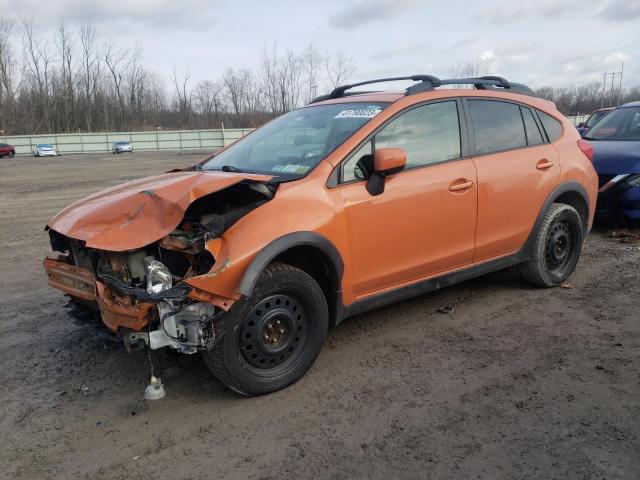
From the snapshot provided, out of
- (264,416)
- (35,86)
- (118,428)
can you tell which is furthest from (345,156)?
(35,86)

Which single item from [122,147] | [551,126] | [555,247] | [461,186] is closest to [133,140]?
[122,147]

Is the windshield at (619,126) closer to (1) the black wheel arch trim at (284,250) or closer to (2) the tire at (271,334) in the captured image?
(1) the black wheel arch trim at (284,250)

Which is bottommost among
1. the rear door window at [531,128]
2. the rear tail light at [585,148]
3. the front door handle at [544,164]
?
the front door handle at [544,164]

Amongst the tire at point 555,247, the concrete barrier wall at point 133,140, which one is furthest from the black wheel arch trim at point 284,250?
the concrete barrier wall at point 133,140

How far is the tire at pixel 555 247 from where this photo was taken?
496 cm

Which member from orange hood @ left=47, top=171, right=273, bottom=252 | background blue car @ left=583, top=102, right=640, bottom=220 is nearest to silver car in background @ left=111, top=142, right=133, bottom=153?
background blue car @ left=583, top=102, right=640, bottom=220

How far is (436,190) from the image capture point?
13.1ft

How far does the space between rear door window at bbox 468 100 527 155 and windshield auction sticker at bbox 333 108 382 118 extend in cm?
100

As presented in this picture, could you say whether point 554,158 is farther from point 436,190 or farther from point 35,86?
point 35,86

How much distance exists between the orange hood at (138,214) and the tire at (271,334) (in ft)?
2.00

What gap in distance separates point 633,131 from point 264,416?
767 centimetres

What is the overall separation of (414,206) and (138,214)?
192 cm

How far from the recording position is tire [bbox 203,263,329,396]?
3.10m

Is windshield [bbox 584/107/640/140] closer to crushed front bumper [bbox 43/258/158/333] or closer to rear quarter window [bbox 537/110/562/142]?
rear quarter window [bbox 537/110/562/142]
